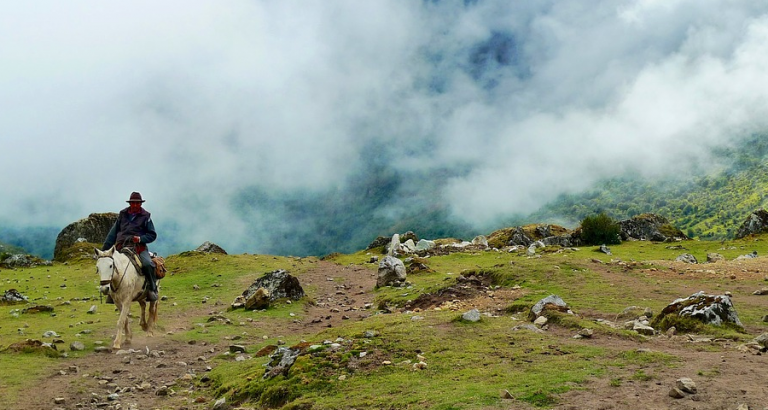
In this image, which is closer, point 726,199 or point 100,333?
point 100,333

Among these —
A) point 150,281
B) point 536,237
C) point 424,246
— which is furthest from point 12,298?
point 536,237

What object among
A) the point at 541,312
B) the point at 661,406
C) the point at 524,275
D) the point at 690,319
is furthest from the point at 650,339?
the point at 524,275

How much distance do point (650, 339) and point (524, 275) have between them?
14234mm

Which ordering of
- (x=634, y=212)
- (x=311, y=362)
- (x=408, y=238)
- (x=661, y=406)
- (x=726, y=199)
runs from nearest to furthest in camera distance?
(x=661, y=406) < (x=311, y=362) < (x=408, y=238) < (x=726, y=199) < (x=634, y=212)

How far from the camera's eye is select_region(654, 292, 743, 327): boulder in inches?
591

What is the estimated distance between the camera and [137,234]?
20703mm

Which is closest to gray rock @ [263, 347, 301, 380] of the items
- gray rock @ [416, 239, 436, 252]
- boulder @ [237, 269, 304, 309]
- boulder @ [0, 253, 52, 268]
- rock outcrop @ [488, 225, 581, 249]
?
boulder @ [237, 269, 304, 309]

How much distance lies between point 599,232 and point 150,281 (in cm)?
4996

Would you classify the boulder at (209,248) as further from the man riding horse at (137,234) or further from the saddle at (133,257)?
the saddle at (133,257)

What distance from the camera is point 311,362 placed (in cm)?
1252

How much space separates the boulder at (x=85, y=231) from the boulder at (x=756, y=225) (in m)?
76.2

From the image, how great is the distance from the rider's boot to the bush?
161ft

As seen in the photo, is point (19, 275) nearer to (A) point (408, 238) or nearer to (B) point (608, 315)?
(A) point (408, 238)

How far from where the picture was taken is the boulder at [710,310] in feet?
49.3
